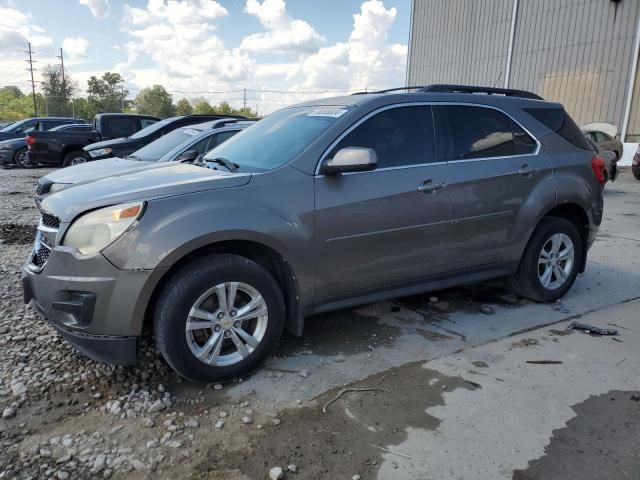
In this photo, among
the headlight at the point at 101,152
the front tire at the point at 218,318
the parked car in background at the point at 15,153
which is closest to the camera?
the front tire at the point at 218,318

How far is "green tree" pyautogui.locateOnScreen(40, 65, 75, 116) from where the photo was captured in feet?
249

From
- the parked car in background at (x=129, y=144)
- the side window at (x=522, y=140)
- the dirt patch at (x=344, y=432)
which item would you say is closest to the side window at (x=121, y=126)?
the parked car in background at (x=129, y=144)

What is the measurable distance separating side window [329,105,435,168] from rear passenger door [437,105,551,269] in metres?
0.19

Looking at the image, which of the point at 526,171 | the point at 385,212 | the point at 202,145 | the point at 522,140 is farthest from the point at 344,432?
the point at 202,145

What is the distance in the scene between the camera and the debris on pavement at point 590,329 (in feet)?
13.3

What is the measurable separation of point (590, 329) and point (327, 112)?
2713 millimetres

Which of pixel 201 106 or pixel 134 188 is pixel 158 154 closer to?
pixel 134 188

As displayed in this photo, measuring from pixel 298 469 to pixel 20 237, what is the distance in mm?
6018

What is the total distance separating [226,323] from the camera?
310 cm

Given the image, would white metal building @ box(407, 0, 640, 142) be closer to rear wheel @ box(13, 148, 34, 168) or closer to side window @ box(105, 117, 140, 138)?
side window @ box(105, 117, 140, 138)

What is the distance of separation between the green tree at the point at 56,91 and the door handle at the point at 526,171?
82881mm

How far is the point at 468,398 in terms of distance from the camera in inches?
120

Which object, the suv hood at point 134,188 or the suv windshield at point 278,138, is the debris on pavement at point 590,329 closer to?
the suv windshield at point 278,138

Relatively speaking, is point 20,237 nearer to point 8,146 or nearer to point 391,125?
point 391,125
